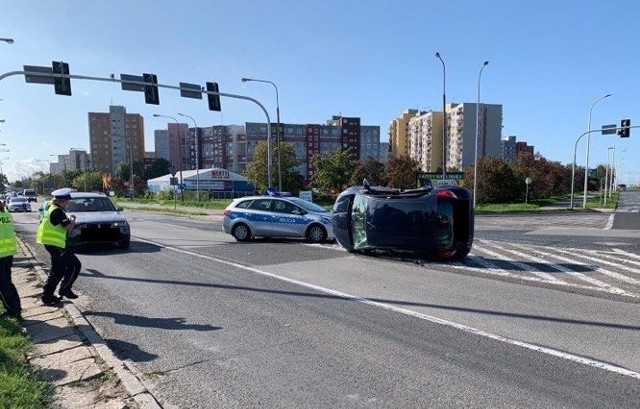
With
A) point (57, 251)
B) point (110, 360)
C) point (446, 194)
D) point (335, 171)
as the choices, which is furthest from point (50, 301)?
point (335, 171)

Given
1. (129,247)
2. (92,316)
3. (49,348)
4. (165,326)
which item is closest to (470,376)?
(165,326)

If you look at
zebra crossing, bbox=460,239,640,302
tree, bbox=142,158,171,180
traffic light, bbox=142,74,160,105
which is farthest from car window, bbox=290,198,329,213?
tree, bbox=142,158,171,180

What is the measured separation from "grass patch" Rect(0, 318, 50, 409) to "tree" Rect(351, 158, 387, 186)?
195 ft

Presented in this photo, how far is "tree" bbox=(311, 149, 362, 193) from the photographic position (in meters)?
66.3

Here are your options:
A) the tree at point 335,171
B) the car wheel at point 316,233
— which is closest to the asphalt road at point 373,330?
the car wheel at point 316,233

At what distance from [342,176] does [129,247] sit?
53.2 m

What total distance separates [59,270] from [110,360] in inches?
117

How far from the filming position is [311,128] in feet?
475

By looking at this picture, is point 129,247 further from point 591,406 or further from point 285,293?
point 591,406

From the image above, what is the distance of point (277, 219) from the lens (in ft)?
50.8

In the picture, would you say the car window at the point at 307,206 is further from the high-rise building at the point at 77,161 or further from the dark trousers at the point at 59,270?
the high-rise building at the point at 77,161

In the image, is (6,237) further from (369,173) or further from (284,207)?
(369,173)

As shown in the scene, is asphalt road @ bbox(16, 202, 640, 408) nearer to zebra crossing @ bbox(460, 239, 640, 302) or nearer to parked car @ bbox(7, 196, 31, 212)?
zebra crossing @ bbox(460, 239, 640, 302)

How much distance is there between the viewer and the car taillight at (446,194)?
10.7 m
